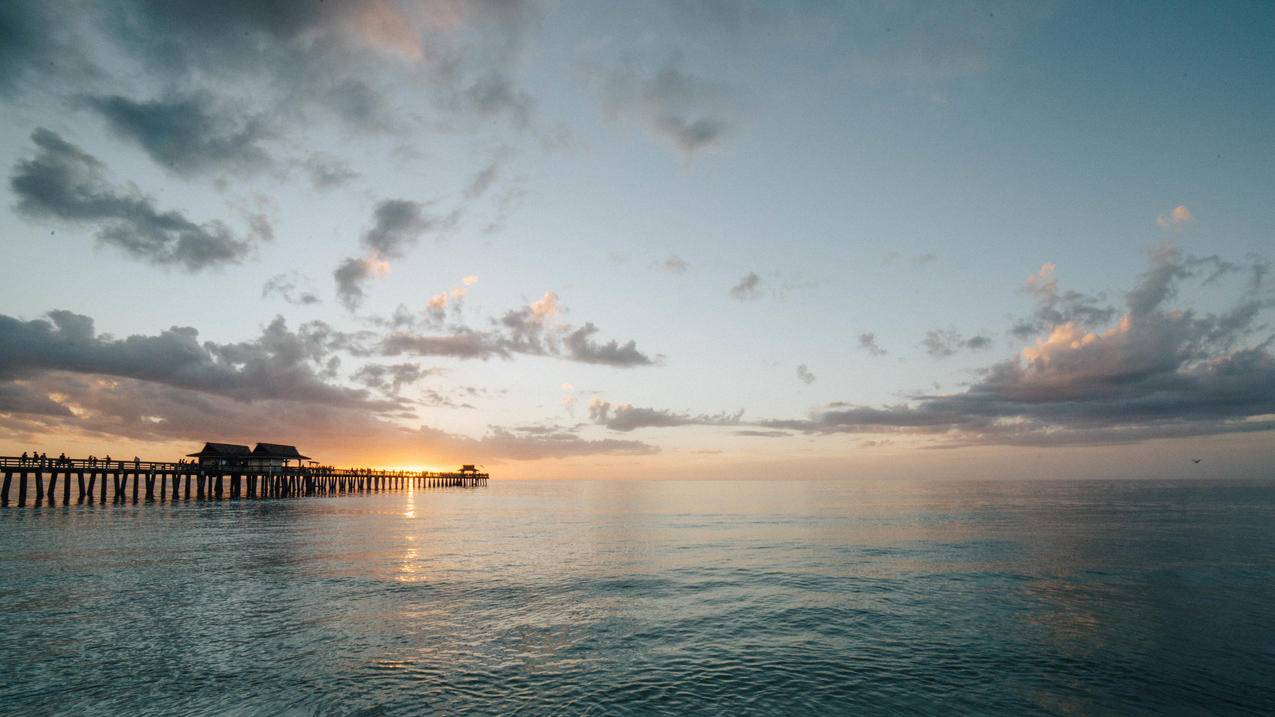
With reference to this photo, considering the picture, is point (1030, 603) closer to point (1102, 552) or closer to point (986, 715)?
point (986, 715)

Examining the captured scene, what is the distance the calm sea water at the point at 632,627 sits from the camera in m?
13.7

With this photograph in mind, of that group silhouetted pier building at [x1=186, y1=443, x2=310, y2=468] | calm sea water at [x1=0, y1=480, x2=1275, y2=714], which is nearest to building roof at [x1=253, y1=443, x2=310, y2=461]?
silhouetted pier building at [x1=186, y1=443, x2=310, y2=468]

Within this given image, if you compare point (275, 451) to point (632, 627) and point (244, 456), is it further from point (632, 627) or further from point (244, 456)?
point (632, 627)

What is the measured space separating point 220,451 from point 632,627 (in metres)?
88.4

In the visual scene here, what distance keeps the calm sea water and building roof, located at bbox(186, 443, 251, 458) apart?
1957 inches

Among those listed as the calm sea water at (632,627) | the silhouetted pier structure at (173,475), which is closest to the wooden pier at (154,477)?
the silhouetted pier structure at (173,475)

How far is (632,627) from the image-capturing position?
19516 mm

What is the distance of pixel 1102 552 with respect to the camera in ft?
120

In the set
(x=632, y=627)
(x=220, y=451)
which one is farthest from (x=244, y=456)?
(x=632, y=627)

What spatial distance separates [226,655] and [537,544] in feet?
88.4

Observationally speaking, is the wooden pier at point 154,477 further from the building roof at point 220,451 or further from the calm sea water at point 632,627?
the calm sea water at point 632,627

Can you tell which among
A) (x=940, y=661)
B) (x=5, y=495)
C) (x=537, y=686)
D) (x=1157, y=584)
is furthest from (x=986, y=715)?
(x=5, y=495)

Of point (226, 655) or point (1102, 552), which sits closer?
point (226, 655)

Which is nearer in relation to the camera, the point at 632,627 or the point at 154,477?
the point at 632,627
